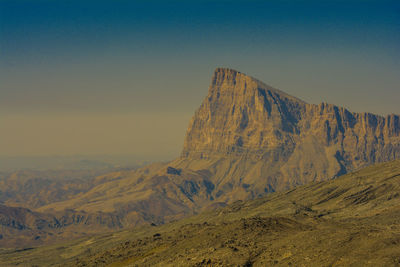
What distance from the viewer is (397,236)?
17138 centimetres

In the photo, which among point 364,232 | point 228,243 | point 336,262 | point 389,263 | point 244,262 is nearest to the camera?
point 389,263

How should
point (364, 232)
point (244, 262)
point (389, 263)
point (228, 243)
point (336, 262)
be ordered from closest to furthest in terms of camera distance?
point (389, 263) < point (336, 262) < point (244, 262) < point (364, 232) < point (228, 243)

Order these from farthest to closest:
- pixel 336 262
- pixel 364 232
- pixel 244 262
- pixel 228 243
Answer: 1. pixel 228 243
2. pixel 364 232
3. pixel 244 262
4. pixel 336 262

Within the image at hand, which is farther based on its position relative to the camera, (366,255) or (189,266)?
(189,266)

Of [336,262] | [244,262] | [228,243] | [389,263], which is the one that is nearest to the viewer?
[389,263]

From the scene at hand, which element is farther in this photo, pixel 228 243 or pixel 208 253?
pixel 228 243

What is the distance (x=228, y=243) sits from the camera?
19450 centimetres

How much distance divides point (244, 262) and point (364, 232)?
47126 mm

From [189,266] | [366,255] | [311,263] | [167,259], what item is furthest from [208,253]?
[366,255]

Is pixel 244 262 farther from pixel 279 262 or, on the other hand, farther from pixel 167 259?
pixel 167 259

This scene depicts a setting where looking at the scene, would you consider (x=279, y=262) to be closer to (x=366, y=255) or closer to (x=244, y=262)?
(x=244, y=262)

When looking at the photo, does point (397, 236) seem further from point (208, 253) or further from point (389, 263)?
point (208, 253)

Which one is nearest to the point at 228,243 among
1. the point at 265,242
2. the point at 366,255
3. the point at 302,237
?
the point at 265,242

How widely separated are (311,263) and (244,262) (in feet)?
72.9
